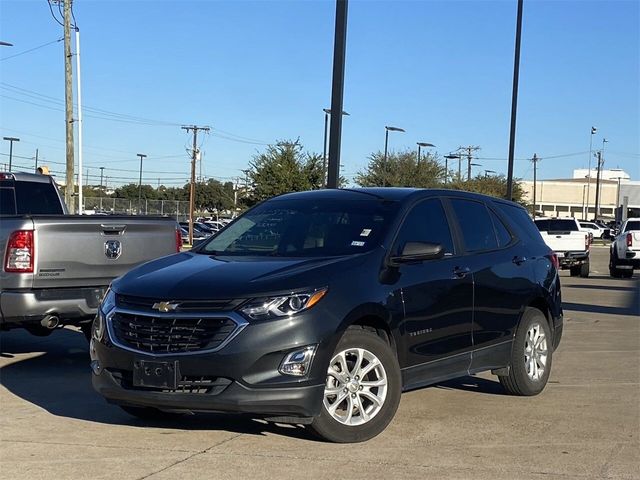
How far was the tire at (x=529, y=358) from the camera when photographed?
25.0 feet

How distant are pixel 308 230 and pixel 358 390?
143 cm

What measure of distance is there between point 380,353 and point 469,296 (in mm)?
1323

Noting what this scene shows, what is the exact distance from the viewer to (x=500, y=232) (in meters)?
7.87

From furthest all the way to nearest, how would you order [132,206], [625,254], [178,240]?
[132,206], [625,254], [178,240]

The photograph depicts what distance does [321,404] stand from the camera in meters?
5.66

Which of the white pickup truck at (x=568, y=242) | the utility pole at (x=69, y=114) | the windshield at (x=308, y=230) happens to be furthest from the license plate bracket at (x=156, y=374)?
the utility pole at (x=69, y=114)

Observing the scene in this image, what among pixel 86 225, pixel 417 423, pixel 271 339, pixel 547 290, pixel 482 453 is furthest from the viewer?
pixel 86 225

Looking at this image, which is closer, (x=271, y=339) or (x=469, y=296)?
(x=271, y=339)

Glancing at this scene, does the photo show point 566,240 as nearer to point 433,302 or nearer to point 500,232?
point 500,232

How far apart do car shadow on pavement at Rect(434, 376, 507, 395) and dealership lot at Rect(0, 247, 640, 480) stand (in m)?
0.01

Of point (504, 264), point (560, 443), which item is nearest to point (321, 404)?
point (560, 443)

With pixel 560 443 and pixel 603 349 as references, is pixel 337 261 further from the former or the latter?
pixel 603 349

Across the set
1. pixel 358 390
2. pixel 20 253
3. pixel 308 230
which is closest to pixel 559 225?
pixel 20 253

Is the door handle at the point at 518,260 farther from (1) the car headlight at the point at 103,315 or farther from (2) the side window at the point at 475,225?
(1) the car headlight at the point at 103,315
